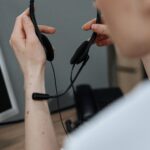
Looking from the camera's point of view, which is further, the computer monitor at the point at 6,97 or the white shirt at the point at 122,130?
the computer monitor at the point at 6,97

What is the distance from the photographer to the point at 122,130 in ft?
1.04

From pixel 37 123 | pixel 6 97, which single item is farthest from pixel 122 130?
pixel 6 97

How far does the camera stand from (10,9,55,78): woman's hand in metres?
0.89

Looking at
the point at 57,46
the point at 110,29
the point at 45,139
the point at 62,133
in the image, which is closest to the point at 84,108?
the point at 62,133

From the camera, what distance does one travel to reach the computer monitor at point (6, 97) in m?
1.08

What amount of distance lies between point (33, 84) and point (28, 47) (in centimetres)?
10

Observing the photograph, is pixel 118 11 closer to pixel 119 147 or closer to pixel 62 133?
pixel 119 147

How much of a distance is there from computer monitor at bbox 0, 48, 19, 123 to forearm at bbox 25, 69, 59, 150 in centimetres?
25

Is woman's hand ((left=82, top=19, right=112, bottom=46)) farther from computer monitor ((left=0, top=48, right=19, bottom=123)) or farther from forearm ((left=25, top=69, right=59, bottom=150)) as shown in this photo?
computer monitor ((left=0, top=48, right=19, bottom=123))

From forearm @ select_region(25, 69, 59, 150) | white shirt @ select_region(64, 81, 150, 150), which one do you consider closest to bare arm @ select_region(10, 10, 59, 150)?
forearm @ select_region(25, 69, 59, 150)

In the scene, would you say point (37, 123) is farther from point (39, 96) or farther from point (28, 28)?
point (28, 28)

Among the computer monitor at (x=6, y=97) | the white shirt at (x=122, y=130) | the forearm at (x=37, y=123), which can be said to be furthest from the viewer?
the computer monitor at (x=6, y=97)

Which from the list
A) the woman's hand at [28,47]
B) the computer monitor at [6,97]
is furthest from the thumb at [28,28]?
the computer monitor at [6,97]

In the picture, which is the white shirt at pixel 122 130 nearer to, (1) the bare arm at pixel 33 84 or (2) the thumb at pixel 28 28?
(1) the bare arm at pixel 33 84
